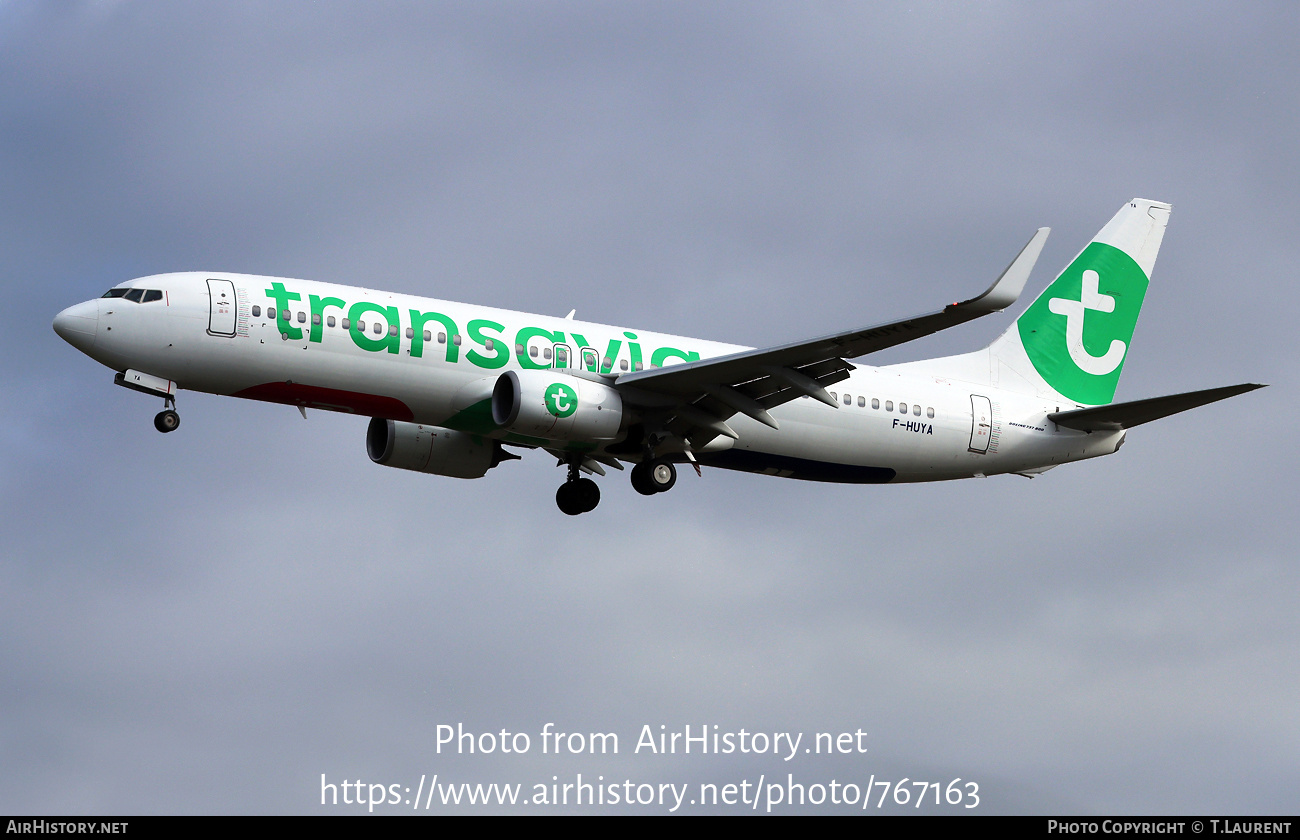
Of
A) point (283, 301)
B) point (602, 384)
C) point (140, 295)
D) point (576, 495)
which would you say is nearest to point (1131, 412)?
point (602, 384)

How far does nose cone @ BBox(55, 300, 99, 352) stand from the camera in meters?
34.5

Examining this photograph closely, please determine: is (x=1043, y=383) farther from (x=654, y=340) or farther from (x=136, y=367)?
(x=136, y=367)

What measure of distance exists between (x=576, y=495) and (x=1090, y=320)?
652 inches

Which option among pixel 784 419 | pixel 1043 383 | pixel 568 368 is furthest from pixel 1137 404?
pixel 568 368

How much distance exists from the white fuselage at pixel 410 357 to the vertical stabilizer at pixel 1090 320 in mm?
5062

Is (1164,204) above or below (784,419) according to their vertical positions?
above

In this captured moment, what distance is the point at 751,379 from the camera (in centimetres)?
3706

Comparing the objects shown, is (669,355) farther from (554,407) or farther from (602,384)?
(554,407)

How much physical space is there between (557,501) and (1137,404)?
613 inches

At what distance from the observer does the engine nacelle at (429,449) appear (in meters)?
41.0

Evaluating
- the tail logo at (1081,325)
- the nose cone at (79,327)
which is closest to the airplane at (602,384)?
the nose cone at (79,327)

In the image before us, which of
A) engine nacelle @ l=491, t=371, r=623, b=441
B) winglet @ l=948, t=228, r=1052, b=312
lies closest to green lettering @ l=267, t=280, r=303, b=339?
engine nacelle @ l=491, t=371, r=623, b=441

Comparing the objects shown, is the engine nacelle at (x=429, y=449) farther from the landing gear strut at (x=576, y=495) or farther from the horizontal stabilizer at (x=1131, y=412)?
the horizontal stabilizer at (x=1131, y=412)

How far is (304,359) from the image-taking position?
35.1 metres
